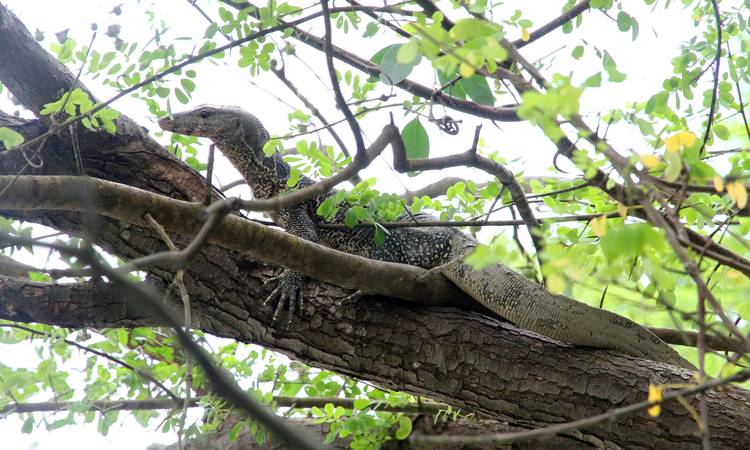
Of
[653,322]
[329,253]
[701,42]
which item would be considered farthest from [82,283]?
[701,42]

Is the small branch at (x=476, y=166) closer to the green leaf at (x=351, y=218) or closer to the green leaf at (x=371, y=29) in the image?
the green leaf at (x=351, y=218)

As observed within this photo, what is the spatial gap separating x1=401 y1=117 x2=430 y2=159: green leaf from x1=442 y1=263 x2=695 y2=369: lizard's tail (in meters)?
0.65

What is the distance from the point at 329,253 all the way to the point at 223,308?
980 mm

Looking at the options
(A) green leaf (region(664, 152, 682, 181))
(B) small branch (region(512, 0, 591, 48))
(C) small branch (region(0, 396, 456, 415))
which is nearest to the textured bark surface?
(C) small branch (region(0, 396, 456, 415))

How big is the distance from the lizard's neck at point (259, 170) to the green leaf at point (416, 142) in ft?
6.69

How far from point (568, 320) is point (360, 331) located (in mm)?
1073

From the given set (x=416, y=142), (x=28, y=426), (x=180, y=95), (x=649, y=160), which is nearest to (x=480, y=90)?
(x=416, y=142)

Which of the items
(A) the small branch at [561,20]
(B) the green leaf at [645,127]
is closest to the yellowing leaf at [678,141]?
(B) the green leaf at [645,127]

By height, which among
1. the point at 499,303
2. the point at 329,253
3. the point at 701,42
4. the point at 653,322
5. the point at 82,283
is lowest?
the point at 82,283

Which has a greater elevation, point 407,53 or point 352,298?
point 407,53

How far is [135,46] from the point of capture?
3.67m

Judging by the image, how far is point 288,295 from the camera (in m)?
3.87

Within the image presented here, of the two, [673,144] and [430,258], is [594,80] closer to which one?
[673,144]

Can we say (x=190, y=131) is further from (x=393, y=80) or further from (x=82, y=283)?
(x=393, y=80)
